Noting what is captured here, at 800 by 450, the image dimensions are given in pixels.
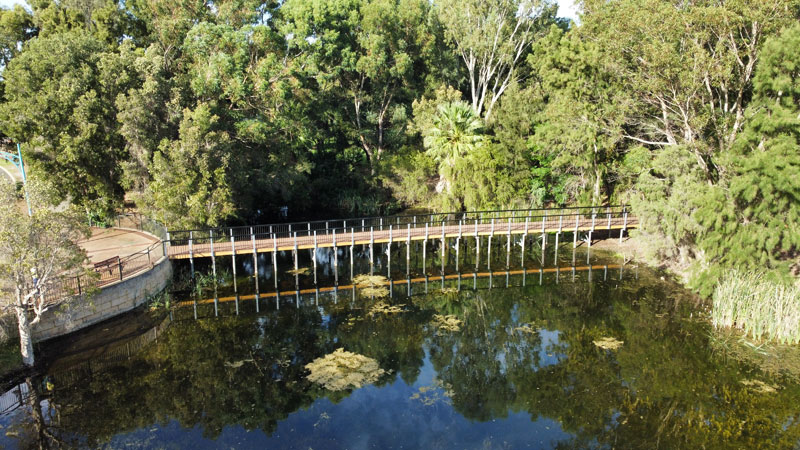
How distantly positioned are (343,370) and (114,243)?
17.5m

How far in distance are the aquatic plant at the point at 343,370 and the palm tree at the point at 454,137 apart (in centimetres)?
2127

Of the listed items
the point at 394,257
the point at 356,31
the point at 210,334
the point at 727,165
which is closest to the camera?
the point at 210,334

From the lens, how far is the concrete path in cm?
2605

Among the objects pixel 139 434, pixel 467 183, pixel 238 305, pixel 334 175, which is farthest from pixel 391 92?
pixel 139 434

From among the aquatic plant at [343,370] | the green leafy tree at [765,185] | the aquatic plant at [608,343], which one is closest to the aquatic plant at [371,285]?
the aquatic plant at [343,370]

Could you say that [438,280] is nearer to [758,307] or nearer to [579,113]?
[758,307]

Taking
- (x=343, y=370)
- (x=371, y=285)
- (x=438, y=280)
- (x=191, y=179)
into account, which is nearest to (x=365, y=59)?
(x=191, y=179)

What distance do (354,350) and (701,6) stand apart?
23.3 meters

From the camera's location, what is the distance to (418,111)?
43.9 metres

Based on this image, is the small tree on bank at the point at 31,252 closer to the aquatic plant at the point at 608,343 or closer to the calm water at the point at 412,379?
the calm water at the point at 412,379

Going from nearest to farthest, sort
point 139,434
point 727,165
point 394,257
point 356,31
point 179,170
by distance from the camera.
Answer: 1. point 139,434
2. point 727,165
3. point 179,170
4. point 394,257
5. point 356,31

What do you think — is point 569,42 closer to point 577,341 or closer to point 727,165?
point 727,165

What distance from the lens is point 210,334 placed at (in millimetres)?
21625

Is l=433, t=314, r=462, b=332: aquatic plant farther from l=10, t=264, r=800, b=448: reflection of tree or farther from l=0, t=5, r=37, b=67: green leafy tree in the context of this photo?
l=0, t=5, r=37, b=67: green leafy tree
